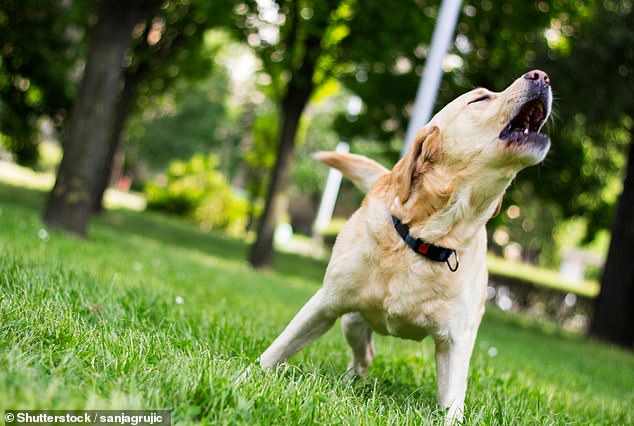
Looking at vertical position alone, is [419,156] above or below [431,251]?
above

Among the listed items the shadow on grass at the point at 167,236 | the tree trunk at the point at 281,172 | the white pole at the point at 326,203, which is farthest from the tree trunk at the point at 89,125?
the white pole at the point at 326,203

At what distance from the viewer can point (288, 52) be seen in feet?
37.1

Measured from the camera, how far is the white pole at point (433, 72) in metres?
7.06

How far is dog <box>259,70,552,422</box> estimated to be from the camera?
9.32ft

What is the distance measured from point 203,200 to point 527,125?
24.3 metres

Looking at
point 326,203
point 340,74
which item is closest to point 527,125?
point 340,74

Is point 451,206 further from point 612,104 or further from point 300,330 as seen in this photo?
point 612,104

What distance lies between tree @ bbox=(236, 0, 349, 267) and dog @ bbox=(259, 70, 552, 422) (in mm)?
8075

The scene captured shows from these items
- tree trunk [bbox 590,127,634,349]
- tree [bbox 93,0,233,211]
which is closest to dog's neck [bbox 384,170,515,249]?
→ tree trunk [bbox 590,127,634,349]

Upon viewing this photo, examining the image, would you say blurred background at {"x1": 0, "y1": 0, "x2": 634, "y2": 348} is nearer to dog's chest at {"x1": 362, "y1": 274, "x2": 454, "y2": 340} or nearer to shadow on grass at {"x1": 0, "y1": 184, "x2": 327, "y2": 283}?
shadow on grass at {"x1": 0, "y1": 184, "x2": 327, "y2": 283}

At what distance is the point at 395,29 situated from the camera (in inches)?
430

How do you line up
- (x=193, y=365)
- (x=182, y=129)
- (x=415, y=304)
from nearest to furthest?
(x=193, y=365) → (x=415, y=304) → (x=182, y=129)

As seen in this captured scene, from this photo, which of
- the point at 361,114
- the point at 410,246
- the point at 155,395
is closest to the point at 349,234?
the point at 410,246

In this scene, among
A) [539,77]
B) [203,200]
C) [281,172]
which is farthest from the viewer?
[203,200]
